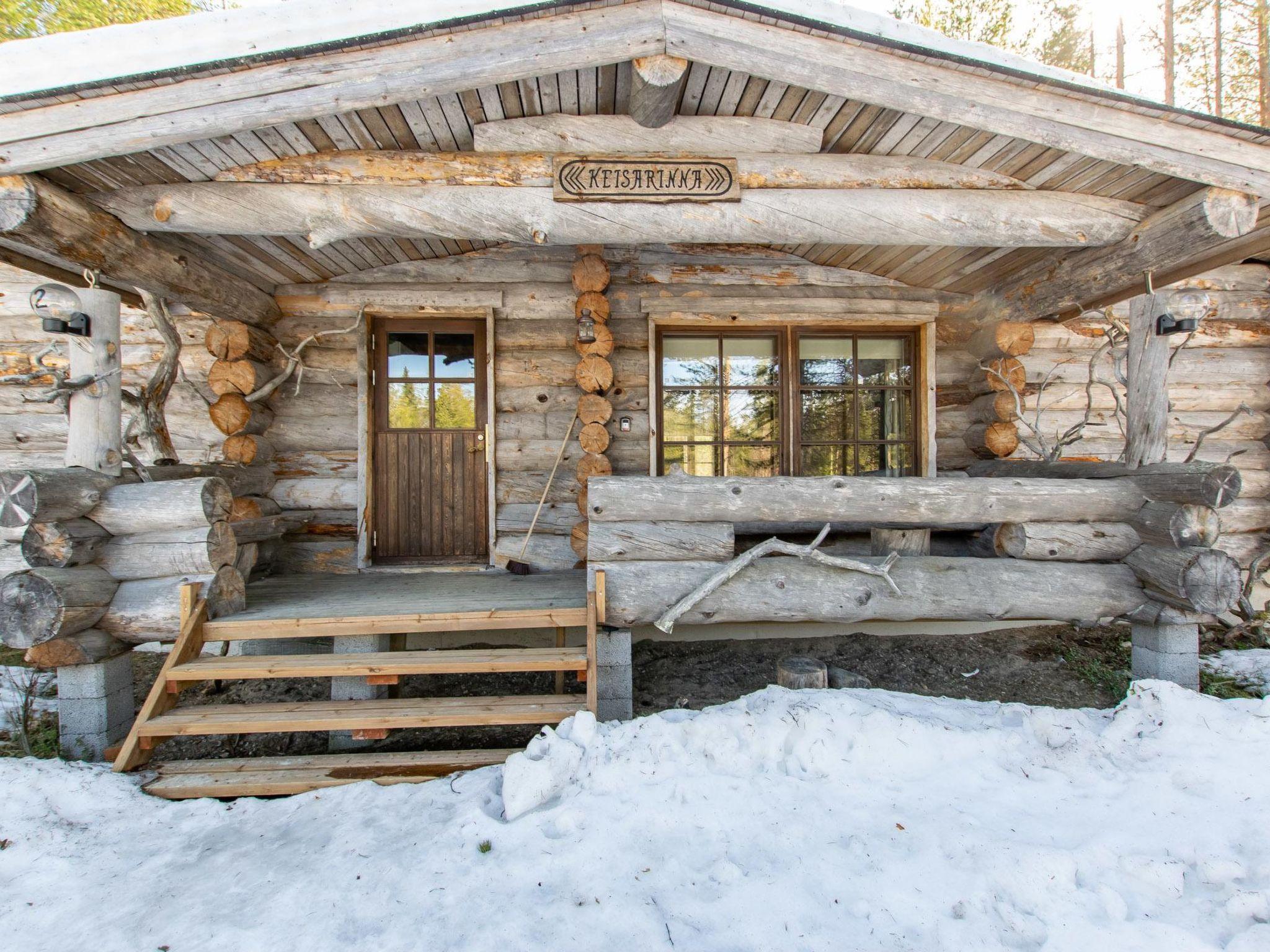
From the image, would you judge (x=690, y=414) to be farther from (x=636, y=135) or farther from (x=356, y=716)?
(x=356, y=716)

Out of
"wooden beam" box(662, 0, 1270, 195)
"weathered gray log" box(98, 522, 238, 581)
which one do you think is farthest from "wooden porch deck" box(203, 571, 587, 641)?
"wooden beam" box(662, 0, 1270, 195)

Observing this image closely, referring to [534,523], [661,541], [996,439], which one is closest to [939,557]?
[661,541]

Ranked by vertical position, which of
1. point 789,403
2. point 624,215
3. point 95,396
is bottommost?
point 95,396

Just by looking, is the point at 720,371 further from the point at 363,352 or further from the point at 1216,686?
the point at 1216,686

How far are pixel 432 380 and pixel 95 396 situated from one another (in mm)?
2292

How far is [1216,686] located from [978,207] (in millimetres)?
3527

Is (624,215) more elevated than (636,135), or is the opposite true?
(636,135)

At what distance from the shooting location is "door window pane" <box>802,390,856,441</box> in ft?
17.5

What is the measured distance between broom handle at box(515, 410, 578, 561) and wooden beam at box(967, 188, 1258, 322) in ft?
12.1

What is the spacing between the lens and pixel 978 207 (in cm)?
354

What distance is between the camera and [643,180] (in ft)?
11.1

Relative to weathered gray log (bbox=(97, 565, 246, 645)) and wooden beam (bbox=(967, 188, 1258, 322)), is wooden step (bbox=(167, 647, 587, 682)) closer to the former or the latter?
weathered gray log (bbox=(97, 565, 246, 645))

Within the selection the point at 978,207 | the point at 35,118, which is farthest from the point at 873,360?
the point at 35,118

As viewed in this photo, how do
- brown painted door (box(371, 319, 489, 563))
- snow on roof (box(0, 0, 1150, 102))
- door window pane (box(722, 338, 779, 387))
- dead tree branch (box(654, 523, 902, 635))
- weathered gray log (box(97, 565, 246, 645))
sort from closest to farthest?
weathered gray log (box(97, 565, 246, 645)) → dead tree branch (box(654, 523, 902, 635)) → snow on roof (box(0, 0, 1150, 102)) → brown painted door (box(371, 319, 489, 563)) → door window pane (box(722, 338, 779, 387))
